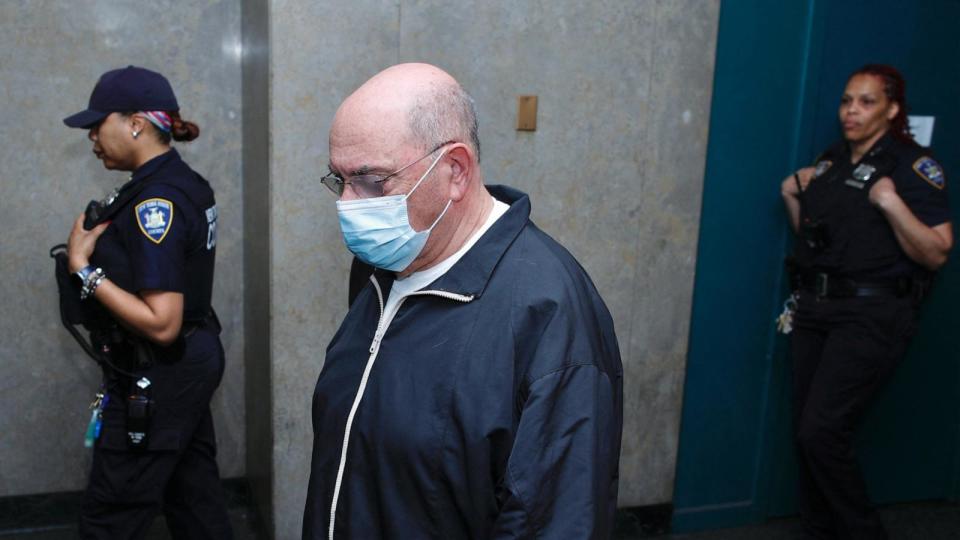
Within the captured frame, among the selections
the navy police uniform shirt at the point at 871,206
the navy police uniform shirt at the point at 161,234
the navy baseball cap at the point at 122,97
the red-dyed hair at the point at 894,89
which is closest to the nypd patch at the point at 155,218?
the navy police uniform shirt at the point at 161,234

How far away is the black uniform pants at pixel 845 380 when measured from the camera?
3.31 m

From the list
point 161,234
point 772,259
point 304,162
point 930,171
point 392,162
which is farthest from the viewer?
point 772,259

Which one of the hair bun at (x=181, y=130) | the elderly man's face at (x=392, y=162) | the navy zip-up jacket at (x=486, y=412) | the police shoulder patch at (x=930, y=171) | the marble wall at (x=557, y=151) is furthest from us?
the police shoulder patch at (x=930, y=171)

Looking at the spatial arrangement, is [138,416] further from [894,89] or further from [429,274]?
[894,89]

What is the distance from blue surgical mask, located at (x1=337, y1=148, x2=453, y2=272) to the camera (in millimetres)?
1558

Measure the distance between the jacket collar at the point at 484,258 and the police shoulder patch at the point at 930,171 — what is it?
7.44ft

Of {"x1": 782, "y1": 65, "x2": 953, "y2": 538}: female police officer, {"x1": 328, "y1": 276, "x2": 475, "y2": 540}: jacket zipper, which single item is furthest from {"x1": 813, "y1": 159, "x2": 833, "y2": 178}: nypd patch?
{"x1": 328, "y1": 276, "x2": 475, "y2": 540}: jacket zipper

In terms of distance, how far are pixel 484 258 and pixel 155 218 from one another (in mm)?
1369

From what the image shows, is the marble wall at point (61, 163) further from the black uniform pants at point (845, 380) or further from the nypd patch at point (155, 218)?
the black uniform pants at point (845, 380)

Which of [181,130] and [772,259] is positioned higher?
[181,130]

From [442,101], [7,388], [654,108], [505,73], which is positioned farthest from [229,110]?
[442,101]

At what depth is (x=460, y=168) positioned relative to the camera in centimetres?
155

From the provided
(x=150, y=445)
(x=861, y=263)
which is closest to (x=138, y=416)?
(x=150, y=445)

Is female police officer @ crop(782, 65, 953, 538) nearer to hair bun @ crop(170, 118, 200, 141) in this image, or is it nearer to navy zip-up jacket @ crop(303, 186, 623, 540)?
navy zip-up jacket @ crop(303, 186, 623, 540)
